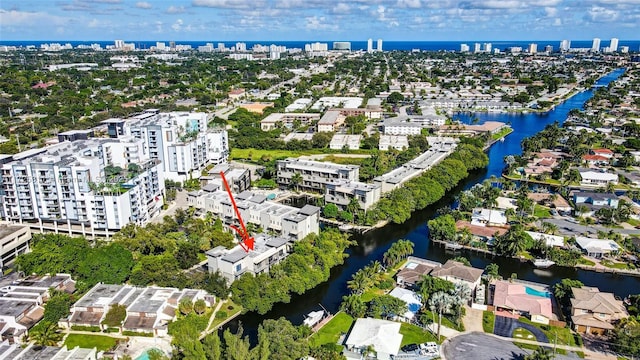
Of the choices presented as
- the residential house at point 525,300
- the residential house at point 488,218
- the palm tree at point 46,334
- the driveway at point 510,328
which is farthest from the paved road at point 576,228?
the palm tree at point 46,334

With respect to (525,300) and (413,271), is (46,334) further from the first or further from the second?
(525,300)

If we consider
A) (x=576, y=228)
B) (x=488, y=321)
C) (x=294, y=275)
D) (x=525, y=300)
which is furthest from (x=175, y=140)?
(x=576, y=228)

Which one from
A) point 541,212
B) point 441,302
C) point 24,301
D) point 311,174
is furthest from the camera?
point 311,174

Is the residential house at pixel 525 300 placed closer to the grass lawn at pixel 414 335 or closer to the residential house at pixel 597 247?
the grass lawn at pixel 414 335

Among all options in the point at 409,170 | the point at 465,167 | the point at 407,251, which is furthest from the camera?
the point at 465,167

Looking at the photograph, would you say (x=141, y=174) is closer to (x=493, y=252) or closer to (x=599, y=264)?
(x=493, y=252)

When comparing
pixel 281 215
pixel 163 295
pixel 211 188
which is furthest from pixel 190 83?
pixel 163 295
